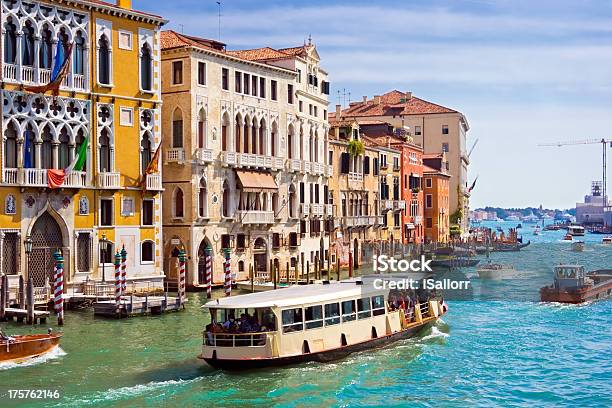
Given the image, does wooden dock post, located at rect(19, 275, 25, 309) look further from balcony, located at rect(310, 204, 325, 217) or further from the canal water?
balcony, located at rect(310, 204, 325, 217)

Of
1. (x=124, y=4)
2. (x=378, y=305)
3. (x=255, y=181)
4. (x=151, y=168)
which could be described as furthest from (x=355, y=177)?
(x=378, y=305)

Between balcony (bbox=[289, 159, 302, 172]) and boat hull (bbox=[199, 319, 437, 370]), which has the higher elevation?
balcony (bbox=[289, 159, 302, 172])

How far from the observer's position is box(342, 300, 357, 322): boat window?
19.8 m

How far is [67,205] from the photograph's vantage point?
2750 centimetres

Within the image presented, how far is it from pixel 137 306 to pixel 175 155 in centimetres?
858

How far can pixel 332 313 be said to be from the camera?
19516 mm

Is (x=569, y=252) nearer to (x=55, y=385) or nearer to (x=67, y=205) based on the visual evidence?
(x=67, y=205)

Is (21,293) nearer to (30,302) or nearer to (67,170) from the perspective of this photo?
(30,302)

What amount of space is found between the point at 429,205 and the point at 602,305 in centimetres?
3131

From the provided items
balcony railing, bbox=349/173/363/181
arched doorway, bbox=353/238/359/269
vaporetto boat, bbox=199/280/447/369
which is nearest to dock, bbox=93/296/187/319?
vaporetto boat, bbox=199/280/447/369

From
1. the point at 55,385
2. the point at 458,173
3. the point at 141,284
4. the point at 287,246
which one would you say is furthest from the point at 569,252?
the point at 55,385

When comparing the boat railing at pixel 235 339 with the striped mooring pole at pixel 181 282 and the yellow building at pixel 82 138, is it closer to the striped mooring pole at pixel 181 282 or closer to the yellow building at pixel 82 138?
the striped mooring pole at pixel 181 282

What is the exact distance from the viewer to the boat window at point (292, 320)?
1845 cm

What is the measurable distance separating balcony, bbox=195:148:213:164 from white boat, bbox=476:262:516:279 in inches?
661
